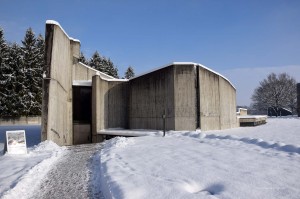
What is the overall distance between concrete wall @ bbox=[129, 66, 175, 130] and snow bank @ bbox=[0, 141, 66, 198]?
8701 millimetres

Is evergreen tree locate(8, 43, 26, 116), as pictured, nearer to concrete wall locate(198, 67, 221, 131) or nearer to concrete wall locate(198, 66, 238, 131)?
concrete wall locate(198, 66, 238, 131)

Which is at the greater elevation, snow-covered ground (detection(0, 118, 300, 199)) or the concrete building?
the concrete building

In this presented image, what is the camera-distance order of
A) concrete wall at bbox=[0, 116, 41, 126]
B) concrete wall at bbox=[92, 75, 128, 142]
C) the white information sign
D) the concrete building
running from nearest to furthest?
the white information sign
the concrete building
concrete wall at bbox=[92, 75, 128, 142]
concrete wall at bbox=[0, 116, 41, 126]

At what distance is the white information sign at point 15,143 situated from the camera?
1099 cm

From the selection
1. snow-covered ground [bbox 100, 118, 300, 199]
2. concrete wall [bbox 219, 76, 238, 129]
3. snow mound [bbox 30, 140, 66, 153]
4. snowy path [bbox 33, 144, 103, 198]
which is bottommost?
snowy path [bbox 33, 144, 103, 198]

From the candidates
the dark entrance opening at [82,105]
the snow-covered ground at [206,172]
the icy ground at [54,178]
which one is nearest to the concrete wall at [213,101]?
the dark entrance opening at [82,105]

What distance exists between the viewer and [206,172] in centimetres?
665

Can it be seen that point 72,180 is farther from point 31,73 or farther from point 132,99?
point 31,73

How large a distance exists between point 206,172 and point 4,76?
142ft

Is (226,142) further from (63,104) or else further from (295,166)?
(63,104)

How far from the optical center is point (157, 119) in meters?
19.2

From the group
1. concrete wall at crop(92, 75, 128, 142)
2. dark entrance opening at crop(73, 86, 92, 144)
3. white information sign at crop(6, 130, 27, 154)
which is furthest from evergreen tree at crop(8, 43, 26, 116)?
white information sign at crop(6, 130, 27, 154)

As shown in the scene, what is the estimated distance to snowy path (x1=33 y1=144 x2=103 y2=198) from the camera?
615cm

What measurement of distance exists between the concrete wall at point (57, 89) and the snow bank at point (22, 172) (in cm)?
290
